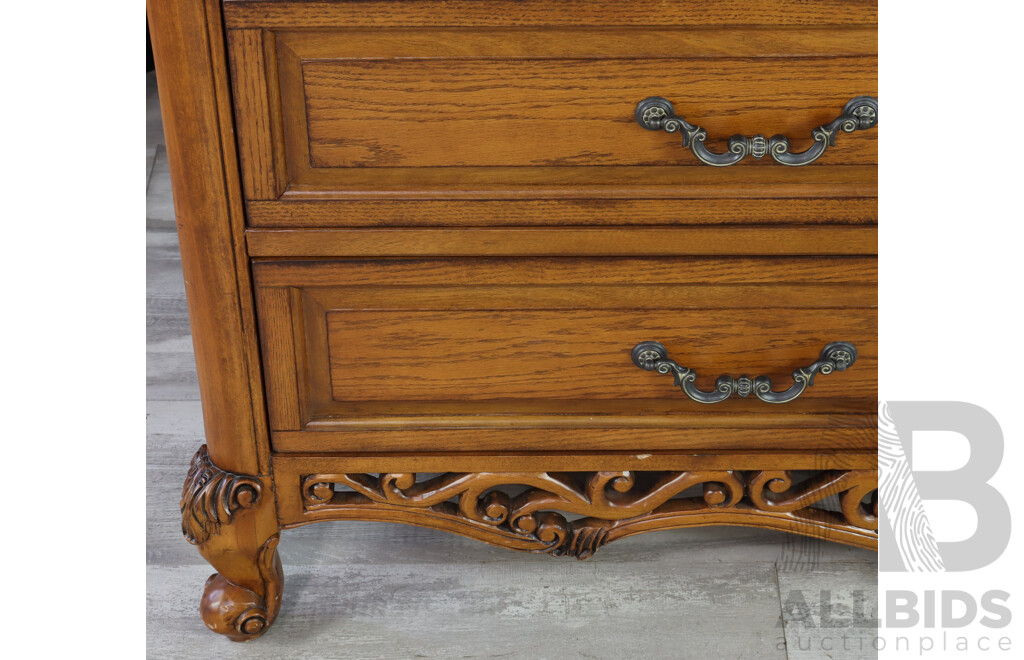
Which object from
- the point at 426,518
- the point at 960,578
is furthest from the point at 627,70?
the point at 960,578

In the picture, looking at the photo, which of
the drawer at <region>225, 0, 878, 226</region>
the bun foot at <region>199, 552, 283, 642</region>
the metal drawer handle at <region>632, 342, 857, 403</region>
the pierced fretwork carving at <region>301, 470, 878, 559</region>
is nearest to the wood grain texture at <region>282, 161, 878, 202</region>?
the drawer at <region>225, 0, 878, 226</region>

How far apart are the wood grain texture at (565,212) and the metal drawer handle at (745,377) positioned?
9 cm

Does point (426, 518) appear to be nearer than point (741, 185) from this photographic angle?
No

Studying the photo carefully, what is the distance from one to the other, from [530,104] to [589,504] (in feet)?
1.02

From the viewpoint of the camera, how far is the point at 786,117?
1.95ft

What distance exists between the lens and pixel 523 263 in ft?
2.09

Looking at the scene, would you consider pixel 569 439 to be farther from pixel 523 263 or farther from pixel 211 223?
pixel 211 223

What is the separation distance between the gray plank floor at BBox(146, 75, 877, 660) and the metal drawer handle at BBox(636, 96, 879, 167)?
40cm

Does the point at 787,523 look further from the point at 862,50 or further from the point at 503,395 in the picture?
the point at 862,50

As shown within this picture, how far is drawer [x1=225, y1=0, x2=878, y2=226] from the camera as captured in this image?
1.84ft

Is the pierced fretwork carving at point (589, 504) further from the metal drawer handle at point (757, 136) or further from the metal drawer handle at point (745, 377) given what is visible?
the metal drawer handle at point (757, 136)

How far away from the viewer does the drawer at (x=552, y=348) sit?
640 mm

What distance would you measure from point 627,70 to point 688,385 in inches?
8.6
